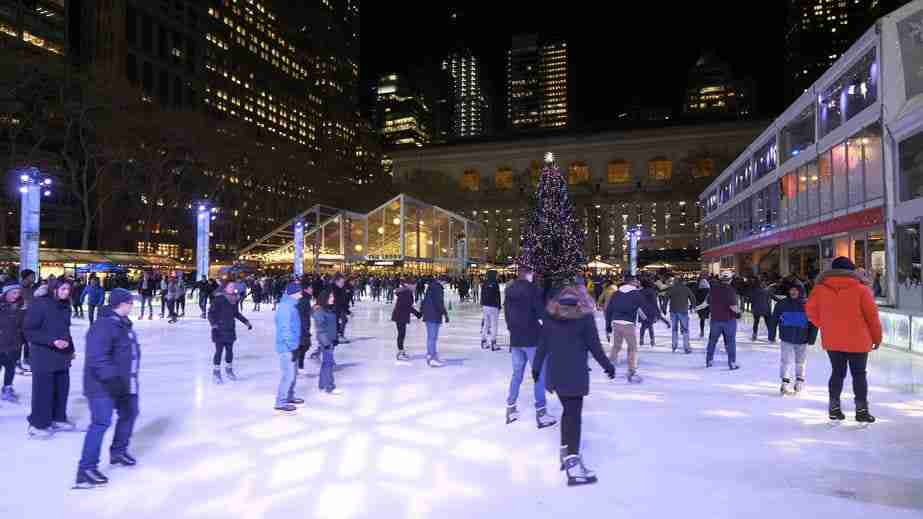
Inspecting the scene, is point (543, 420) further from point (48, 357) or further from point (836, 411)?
point (48, 357)

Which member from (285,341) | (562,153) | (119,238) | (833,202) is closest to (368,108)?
(562,153)

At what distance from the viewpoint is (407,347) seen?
12.6m

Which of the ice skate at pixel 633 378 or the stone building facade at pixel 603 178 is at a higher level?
the stone building facade at pixel 603 178

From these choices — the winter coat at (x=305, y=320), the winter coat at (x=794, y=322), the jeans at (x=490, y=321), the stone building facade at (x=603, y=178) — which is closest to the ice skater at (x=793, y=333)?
the winter coat at (x=794, y=322)

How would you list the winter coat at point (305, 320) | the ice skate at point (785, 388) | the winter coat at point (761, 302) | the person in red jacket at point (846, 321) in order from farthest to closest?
the winter coat at point (761, 302), the winter coat at point (305, 320), the ice skate at point (785, 388), the person in red jacket at point (846, 321)

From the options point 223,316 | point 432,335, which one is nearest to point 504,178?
point 432,335

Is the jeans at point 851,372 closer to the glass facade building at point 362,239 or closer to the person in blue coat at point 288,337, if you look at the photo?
the person in blue coat at point 288,337

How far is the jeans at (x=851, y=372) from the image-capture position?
5.78m

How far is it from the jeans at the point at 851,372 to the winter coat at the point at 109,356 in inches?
227

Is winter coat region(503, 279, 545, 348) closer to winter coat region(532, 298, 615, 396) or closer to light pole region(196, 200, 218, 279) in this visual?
winter coat region(532, 298, 615, 396)

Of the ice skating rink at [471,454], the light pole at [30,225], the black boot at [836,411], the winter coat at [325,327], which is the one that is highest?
the light pole at [30,225]

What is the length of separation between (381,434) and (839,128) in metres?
20.3

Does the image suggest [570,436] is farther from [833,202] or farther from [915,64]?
[833,202]

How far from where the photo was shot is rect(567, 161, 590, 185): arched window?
8844 centimetres
